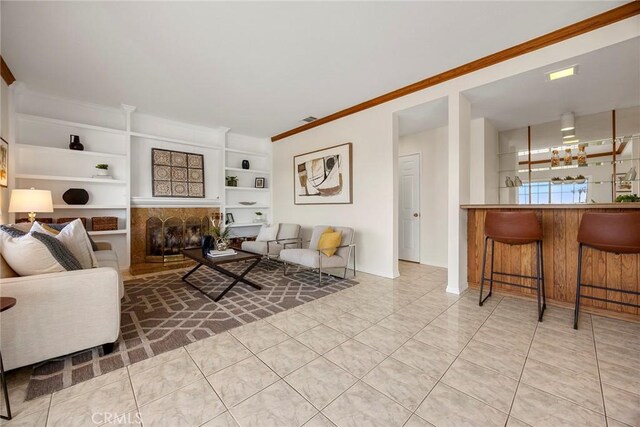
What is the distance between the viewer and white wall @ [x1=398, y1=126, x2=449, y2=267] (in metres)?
4.59

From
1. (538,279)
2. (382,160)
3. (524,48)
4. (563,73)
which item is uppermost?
(524,48)

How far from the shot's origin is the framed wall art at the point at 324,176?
445cm

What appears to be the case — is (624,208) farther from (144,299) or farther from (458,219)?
(144,299)

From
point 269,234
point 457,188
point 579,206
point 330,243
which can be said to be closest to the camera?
point 579,206

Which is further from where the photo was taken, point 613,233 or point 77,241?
point 77,241

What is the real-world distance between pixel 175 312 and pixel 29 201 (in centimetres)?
228

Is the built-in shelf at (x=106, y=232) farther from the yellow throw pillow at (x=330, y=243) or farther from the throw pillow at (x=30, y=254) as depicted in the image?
the yellow throw pillow at (x=330, y=243)

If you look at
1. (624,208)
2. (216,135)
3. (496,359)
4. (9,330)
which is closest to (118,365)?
(9,330)

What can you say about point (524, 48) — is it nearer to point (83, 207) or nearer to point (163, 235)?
point (163, 235)

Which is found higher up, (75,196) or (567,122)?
(567,122)

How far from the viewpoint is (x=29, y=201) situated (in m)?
3.03

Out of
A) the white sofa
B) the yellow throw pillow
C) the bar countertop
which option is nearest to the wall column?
the bar countertop

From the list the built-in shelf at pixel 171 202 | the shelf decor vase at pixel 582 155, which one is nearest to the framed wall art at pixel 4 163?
the built-in shelf at pixel 171 202

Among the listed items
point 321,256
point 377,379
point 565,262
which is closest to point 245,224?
point 321,256
